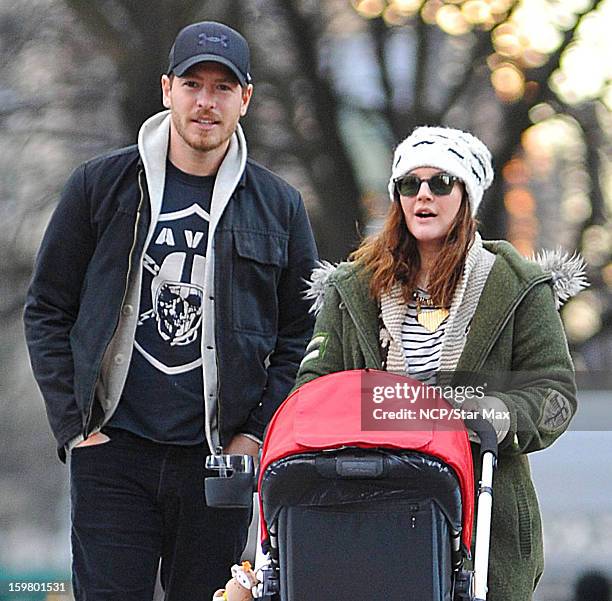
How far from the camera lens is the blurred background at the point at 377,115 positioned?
4.80 meters

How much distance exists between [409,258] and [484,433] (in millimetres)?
524

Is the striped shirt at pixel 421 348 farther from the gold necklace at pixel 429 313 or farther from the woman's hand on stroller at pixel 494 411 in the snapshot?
the woman's hand on stroller at pixel 494 411

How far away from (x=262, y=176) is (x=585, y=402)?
130cm

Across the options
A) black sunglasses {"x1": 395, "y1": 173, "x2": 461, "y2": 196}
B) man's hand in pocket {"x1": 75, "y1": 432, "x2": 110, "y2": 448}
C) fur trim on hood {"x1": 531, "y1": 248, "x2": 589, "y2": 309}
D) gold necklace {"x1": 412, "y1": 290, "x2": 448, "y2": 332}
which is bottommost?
man's hand in pocket {"x1": 75, "y1": 432, "x2": 110, "y2": 448}

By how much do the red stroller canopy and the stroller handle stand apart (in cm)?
5

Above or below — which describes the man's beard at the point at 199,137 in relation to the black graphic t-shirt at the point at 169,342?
above

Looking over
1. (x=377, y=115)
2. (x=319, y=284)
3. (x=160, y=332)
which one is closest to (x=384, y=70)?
(x=377, y=115)

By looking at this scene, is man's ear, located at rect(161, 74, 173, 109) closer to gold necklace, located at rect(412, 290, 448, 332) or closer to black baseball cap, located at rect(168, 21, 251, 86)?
black baseball cap, located at rect(168, 21, 251, 86)

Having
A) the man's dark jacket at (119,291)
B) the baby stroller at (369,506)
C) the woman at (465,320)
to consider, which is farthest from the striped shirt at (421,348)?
the man's dark jacket at (119,291)

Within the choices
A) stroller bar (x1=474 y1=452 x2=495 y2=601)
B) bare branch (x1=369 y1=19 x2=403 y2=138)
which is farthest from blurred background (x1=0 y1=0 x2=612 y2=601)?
stroller bar (x1=474 y1=452 x2=495 y2=601)

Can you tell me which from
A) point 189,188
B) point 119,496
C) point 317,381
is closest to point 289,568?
point 317,381

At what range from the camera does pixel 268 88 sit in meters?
4.87

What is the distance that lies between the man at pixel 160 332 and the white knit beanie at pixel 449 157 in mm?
528

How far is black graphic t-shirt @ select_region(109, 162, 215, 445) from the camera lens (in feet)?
13.2
